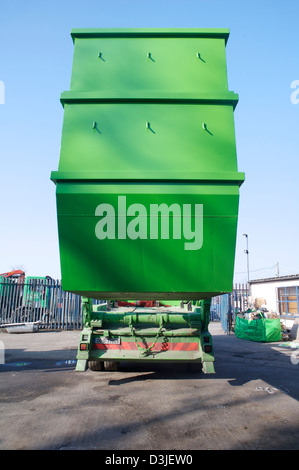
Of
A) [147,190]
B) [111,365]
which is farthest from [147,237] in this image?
[111,365]

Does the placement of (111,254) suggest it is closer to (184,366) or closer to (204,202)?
(204,202)

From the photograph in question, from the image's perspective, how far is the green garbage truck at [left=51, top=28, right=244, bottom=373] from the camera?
3211mm

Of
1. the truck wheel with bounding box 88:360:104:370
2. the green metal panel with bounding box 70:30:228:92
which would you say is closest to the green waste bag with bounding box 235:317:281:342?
the truck wheel with bounding box 88:360:104:370

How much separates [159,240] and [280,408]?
2.90 meters

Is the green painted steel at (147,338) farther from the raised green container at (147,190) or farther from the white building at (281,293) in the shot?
the white building at (281,293)

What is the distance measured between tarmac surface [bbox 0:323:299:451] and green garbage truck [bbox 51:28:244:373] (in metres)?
1.43

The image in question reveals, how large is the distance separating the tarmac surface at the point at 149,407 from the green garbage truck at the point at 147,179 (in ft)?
4.68

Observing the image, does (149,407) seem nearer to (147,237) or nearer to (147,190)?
(147,237)

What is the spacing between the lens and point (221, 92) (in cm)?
348

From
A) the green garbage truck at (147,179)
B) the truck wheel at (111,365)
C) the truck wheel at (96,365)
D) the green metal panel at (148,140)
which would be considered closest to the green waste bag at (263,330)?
the truck wheel at (111,365)

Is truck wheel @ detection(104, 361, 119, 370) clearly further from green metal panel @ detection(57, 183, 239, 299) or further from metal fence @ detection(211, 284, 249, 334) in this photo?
metal fence @ detection(211, 284, 249, 334)

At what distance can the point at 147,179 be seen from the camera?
3.22 m

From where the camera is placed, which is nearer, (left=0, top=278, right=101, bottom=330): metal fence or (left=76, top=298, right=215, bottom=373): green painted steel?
(left=76, top=298, right=215, bottom=373): green painted steel
